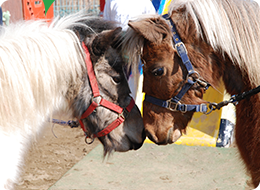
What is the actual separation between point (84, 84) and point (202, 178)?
7.02 ft

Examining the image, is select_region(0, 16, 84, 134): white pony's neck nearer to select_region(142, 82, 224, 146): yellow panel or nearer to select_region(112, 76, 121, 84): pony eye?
select_region(112, 76, 121, 84): pony eye

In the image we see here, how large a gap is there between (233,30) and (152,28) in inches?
20.2

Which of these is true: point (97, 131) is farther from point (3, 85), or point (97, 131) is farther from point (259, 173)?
point (259, 173)

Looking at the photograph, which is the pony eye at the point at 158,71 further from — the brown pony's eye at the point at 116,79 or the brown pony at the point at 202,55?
the brown pony's eye at the point at 116,79

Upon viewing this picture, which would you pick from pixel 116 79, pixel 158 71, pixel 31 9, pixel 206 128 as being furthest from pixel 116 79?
pixel 31 9

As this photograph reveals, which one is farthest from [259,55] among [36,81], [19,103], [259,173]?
[19,103]

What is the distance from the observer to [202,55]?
1.71 meters

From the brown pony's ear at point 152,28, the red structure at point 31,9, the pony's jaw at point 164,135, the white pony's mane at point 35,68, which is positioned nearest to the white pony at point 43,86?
the white pony's mane at point 35,68

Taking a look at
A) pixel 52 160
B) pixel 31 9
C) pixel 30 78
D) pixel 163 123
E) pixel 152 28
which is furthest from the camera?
pixel 31 9

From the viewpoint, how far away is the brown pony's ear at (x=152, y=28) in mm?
1629

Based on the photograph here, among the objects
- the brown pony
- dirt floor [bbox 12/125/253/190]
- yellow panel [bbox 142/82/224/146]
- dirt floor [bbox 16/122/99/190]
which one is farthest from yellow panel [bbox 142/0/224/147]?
the brown pony

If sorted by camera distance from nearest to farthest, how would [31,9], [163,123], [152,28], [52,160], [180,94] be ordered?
[152,28]
[180,94]
[163,123]
[52,160]
[31,9]

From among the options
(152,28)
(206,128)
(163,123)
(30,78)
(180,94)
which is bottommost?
(206,128)

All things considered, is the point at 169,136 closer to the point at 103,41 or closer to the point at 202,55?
the point at 202,55
